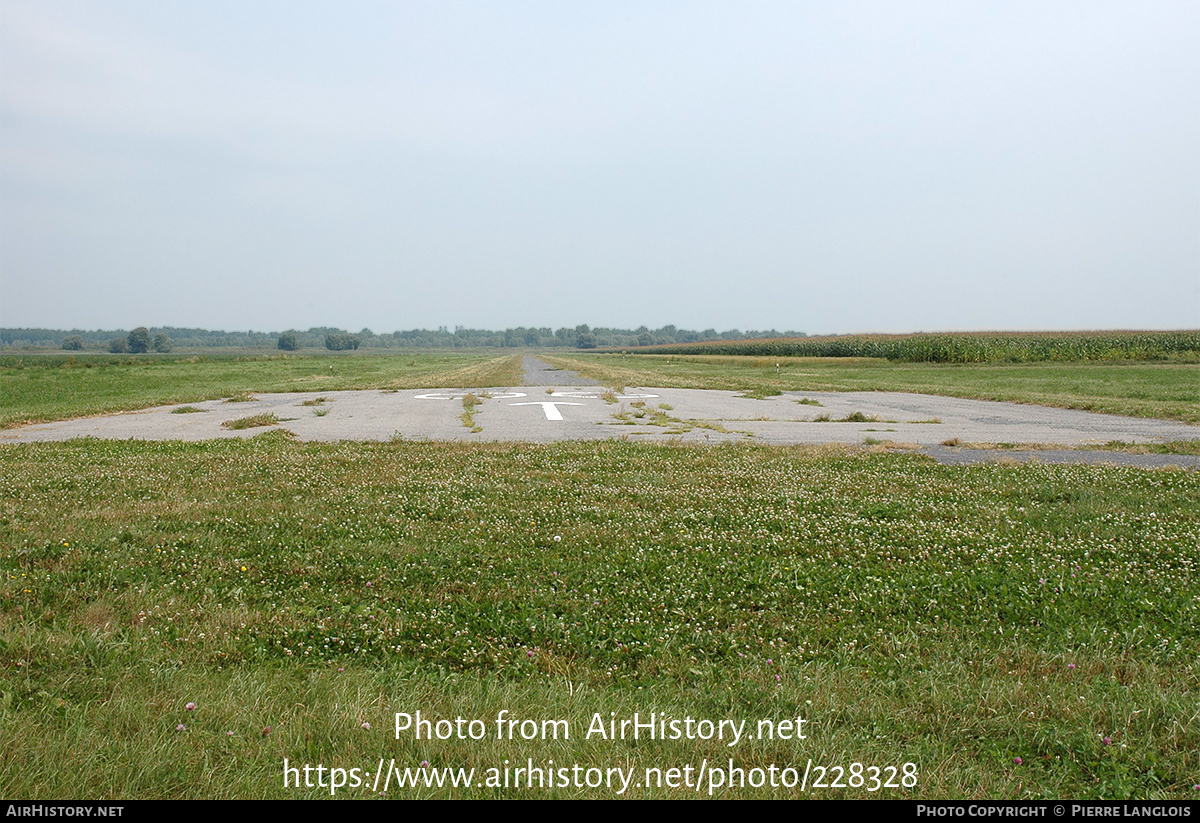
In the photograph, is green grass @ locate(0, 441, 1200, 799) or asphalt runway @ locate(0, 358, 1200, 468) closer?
green grass @ locate(0, 441, 1200, 799)

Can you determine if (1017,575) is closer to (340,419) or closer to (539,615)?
(539,615)

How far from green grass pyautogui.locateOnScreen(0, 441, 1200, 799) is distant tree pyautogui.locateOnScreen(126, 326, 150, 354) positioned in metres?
217

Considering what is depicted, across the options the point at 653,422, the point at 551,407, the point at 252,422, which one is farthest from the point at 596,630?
the point at 551,407

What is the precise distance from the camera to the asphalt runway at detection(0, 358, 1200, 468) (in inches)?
606

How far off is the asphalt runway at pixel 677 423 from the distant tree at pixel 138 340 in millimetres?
198706

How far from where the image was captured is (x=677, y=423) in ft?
62.0

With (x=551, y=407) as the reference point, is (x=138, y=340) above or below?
above

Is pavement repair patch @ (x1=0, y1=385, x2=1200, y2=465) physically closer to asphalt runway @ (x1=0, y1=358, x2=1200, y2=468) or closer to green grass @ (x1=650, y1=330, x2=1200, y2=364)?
asphalt runway @ (x1=0, y1=358, x2=1200, y2=468)

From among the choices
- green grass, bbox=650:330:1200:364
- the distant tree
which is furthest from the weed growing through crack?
the distant tree

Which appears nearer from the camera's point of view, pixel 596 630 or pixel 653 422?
pixel 596 630

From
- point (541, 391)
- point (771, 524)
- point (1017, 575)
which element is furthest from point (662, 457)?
point (541, 391)

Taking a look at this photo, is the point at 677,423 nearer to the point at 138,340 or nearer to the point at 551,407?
the point at 551,407

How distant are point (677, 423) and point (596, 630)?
14196 mm

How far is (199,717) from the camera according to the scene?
11.5ft
